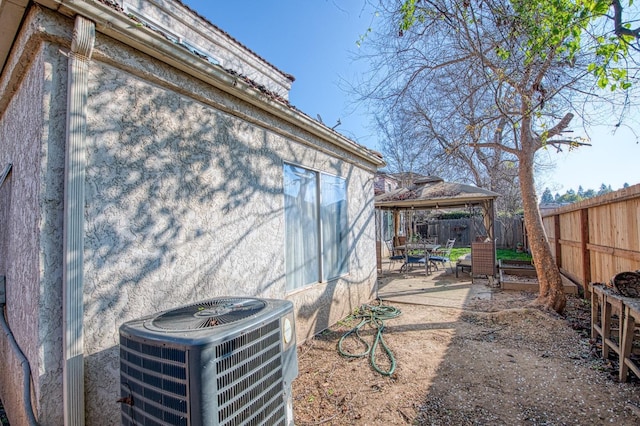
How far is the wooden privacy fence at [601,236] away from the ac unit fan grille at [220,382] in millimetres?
5386

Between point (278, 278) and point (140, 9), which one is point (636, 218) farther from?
point (140, 9)

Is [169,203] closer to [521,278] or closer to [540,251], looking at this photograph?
[540,251]

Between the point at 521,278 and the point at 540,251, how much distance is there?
343 cm

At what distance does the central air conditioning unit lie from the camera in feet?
4.54

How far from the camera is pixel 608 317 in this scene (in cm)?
382

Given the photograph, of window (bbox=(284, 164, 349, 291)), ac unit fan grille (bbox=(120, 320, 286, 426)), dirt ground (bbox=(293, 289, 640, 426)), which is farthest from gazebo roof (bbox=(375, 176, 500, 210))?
ac unit fan grille (bbox=(120, 320, 286, 426))

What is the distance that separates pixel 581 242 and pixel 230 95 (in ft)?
24.5

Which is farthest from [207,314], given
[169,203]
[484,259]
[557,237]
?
[557,237]

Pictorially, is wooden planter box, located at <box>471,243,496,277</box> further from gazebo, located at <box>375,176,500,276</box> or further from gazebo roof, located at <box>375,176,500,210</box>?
gazebo roof, located at <box>375,176,500,210</box>

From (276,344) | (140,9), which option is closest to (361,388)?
(276,344)

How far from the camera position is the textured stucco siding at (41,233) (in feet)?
6.48

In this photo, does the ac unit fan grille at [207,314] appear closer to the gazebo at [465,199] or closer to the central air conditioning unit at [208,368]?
the central air conditioning unit at [208,368]

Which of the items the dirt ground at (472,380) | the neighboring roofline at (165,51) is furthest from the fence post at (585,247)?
the neighboring roofline at (165,51)

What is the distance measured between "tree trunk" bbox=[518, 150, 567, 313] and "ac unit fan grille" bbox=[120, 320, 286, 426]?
620cm
